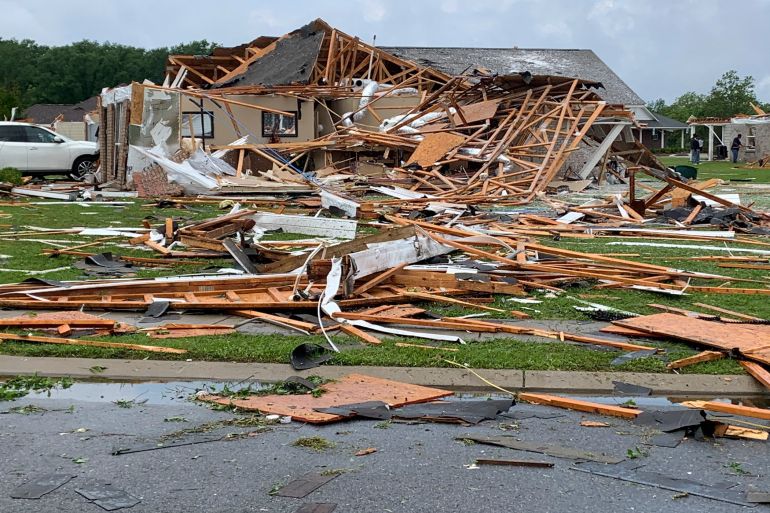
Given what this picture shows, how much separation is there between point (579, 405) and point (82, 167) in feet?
86.5

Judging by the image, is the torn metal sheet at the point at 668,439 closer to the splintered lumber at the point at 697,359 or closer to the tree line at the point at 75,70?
the splintered lumber at the point at 697,359

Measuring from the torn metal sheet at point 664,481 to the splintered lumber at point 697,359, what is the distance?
2030 millimetres

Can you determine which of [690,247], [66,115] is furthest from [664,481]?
[66,115]

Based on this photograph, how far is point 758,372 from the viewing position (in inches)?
254

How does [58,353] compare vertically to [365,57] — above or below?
below

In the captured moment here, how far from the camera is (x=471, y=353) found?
7031 millimetres

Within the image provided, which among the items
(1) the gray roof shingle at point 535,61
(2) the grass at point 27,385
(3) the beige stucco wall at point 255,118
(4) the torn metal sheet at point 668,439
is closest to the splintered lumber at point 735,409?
(4) the torn metal sheet at point 668,439

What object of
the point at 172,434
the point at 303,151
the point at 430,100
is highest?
the point at 430,100

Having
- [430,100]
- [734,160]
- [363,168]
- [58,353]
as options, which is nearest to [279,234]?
[58,353]

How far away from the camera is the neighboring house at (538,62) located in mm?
50375

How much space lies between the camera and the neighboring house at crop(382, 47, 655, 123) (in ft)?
165

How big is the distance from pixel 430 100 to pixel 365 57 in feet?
Result: 20.8

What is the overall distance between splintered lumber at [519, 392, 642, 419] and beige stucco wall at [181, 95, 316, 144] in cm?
2495

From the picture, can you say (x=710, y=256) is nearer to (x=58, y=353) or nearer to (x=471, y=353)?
(x=471, y=353)
